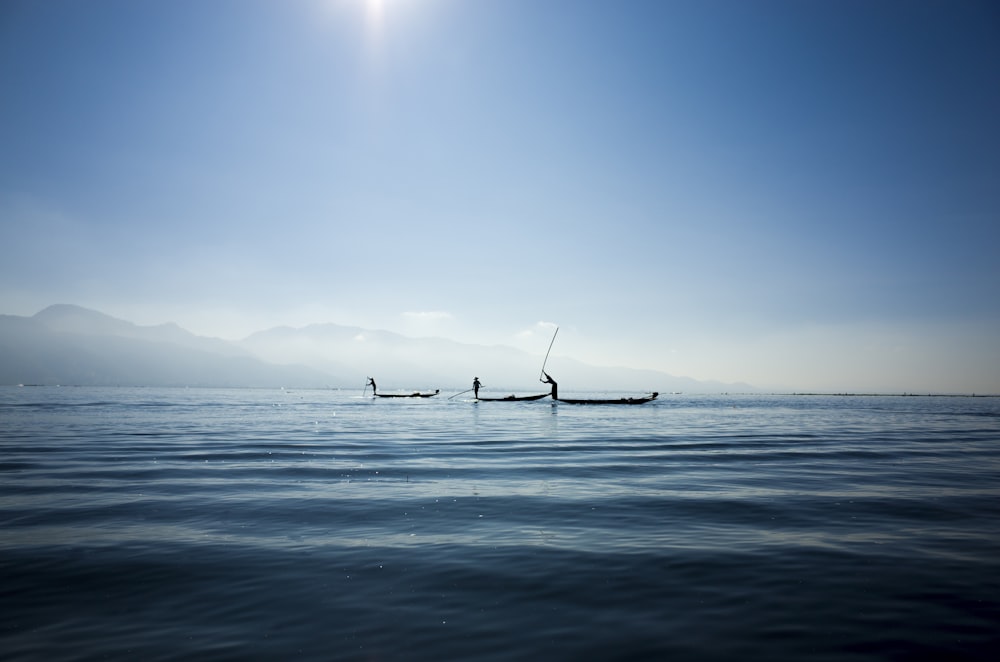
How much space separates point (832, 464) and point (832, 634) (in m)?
19.0

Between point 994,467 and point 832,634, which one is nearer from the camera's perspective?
point 832,634

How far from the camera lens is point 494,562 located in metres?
8.99

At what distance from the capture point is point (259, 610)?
22.9 feet

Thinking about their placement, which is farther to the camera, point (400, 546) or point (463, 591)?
point (400, 546)

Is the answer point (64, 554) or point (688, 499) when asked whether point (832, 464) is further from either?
point (64, 554)

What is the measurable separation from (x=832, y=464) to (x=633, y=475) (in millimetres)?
10525

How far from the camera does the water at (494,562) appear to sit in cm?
616

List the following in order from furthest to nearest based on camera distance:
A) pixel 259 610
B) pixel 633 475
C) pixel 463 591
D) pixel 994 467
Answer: pixel 994 467
pixel 633 475
pixel 463 591
pixel 259 610

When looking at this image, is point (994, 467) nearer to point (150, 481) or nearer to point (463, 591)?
point (463, 591)

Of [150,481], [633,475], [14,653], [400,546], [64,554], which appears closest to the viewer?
[14,653]

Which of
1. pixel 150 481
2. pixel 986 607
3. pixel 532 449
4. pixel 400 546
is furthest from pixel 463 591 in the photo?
pixel 532 449

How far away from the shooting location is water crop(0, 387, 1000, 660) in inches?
242

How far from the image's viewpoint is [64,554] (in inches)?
364

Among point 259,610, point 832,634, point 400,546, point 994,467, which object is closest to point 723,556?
point 832,634
